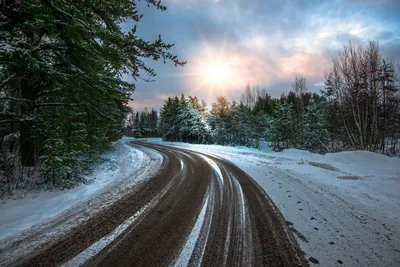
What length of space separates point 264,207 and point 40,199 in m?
5.64

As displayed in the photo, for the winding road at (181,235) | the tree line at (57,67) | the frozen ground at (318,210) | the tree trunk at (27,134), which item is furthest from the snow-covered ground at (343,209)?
the tree trunk at (27,134)

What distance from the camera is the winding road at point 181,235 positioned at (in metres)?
2.34

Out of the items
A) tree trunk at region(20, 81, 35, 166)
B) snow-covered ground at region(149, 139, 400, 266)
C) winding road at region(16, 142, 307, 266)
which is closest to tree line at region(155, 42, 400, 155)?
snow-covered ground at region(149, 139, 400, 266)

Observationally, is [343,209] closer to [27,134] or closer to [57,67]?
[57,67]

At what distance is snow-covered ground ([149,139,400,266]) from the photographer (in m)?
2.54

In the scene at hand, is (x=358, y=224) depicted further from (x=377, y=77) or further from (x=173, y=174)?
(x=377, y=77)

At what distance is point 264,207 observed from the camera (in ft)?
13.3

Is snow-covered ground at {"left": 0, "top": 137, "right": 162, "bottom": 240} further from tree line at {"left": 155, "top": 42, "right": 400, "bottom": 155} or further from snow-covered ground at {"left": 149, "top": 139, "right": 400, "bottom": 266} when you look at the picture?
tree line at {"left": 155, "top": 42, "right": 400, "bottom": 155}

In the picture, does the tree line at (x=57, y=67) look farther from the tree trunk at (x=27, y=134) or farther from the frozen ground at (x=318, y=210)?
the frozen ground at (x=318, y=210)

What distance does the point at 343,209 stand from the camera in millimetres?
3916

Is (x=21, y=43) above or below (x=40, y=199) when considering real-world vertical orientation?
above

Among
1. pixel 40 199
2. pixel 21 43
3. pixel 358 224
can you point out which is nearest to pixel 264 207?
pixel 358 224

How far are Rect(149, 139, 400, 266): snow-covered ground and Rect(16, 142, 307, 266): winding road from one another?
0.40 metres

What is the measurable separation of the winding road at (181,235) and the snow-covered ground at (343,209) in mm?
399
